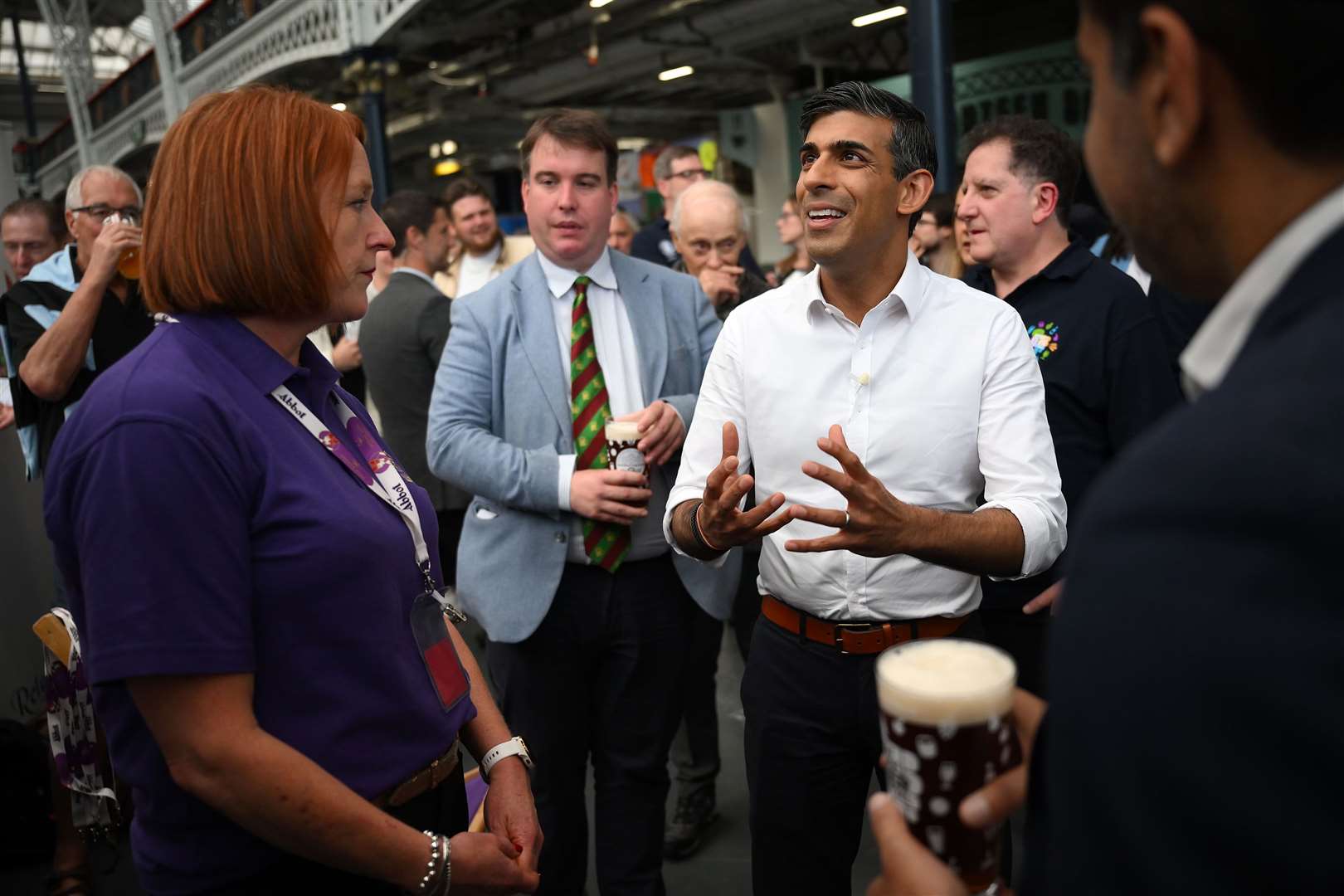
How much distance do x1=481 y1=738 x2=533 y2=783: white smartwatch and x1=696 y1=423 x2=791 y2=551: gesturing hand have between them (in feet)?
1.61

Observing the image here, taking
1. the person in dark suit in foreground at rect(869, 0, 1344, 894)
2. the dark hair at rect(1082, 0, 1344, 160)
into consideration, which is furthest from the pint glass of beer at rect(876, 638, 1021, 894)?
the dark hair at rect(1082, 0, 1344, 160)

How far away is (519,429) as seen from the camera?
2537mm

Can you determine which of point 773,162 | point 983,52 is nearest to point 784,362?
point 983,52

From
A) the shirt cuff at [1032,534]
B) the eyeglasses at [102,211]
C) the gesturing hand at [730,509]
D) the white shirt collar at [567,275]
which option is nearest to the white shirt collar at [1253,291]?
the gesturing hand at [730,509]

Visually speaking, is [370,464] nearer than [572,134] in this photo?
Yes

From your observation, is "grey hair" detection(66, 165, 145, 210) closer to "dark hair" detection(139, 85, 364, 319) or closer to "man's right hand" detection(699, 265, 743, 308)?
"man's right hand" detection(699, 265, 743, 308)

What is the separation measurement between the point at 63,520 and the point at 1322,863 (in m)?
1.30

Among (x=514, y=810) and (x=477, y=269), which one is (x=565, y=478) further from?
(x=477, y=269)

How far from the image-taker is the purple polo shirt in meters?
1.13

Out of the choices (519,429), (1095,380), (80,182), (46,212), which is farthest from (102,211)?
(1095,380)

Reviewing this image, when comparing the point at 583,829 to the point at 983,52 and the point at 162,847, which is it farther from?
the point at 983,52

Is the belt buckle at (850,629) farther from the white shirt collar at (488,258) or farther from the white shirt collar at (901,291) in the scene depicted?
the white shirt collar at (488,258)

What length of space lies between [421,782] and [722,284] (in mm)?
2624

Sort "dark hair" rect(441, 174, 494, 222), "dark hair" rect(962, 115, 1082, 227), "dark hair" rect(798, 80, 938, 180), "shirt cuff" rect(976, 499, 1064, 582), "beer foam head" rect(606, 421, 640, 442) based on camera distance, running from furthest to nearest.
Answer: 1. "dark hair" rect(441, 174, 494, 222)
2. "dark hair" rect(962, 115, 1082, 227)
3. "beer foam head" rect(606, 421, 640, 442)
4. "dark hair" rect(798, 80, 938, 180)
5. "shirt cuff" rect(976, 499, 1064, 582)
